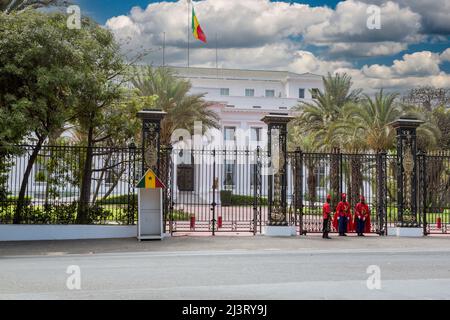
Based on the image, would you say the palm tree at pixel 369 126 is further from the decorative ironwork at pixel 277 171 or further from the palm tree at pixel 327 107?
the decorative ironwork at pixel 277 171

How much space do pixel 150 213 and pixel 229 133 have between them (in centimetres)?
3564

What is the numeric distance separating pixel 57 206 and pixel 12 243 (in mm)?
2536

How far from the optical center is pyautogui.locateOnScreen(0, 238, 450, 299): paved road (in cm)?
912

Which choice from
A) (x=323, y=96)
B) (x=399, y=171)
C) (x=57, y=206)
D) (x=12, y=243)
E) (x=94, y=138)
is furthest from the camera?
(x=323, y=96)

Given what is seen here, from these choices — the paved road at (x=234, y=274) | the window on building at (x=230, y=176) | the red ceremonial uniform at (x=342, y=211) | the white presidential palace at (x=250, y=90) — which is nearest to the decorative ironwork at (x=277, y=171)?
the red ceremonial uniform at (x=342, y=211)

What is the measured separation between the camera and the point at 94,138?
24.2 metres

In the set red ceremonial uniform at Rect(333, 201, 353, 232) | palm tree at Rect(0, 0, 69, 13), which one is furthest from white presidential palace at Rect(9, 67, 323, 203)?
red ceremonial uniform at Rect(333, 201, 353, 232)

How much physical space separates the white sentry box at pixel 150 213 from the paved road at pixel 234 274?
2553mm

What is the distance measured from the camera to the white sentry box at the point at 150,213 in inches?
738

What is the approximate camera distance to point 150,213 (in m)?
18.8

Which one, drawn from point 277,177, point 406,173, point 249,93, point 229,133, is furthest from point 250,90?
point 277,177
